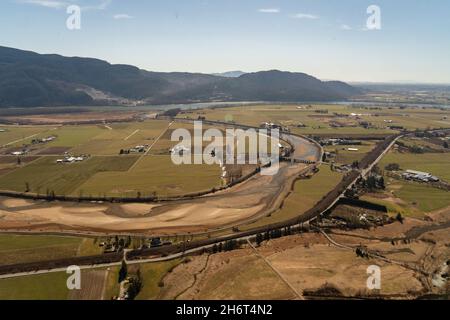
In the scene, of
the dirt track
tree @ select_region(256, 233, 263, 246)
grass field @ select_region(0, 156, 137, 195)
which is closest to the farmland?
grass field @ select_region(0, 156, 137, 195)

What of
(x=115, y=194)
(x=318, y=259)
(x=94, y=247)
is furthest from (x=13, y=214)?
(x=318, y=259)

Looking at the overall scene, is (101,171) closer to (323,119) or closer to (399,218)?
(399,218)

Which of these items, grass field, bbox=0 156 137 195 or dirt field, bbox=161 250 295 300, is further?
grass field, bbox=0 156 137 195

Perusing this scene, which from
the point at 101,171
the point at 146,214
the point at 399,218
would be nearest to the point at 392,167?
the point at 399,218

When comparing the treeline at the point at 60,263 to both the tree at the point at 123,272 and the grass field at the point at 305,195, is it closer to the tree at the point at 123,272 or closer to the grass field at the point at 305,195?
the tree at the point at 123,272

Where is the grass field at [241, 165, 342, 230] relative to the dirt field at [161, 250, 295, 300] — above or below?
above

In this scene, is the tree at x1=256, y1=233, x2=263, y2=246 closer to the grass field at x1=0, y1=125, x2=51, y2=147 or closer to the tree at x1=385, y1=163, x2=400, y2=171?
the tree at x1=385, y1=163, x2=400, y2=171

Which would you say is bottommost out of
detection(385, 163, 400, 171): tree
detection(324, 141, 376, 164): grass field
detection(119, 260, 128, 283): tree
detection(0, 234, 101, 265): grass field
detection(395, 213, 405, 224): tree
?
detection(119, 260, 128, 283): tree
